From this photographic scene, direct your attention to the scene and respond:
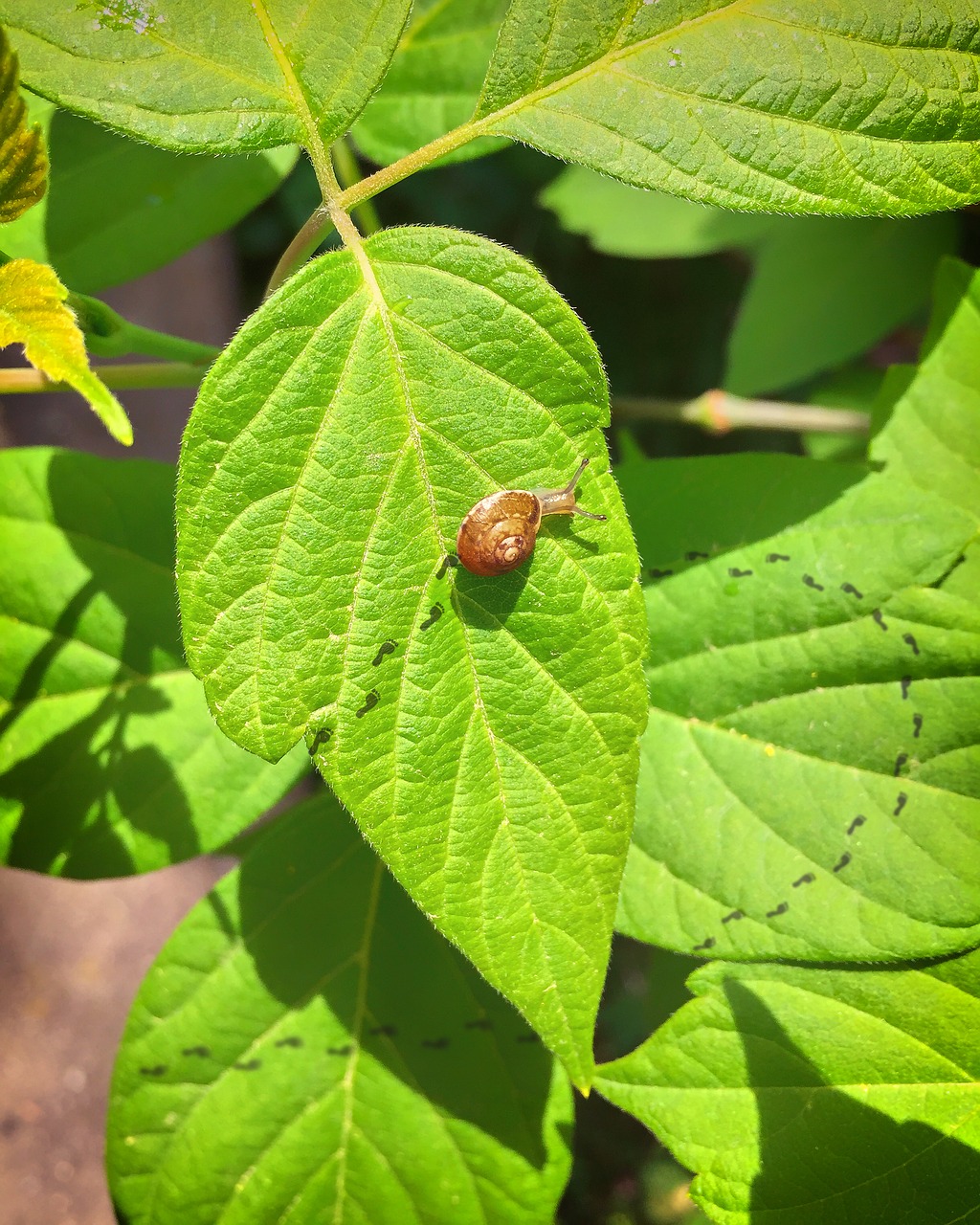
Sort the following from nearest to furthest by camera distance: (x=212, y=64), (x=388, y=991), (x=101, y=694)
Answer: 1. (x=212, y=64)
2. (x=101, y=694)
3. (x=388, y=991)

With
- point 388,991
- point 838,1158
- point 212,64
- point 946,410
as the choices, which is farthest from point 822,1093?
point 212,64

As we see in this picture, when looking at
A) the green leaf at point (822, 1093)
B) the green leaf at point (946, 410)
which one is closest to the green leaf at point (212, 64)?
the green leaf at point (946, 410)

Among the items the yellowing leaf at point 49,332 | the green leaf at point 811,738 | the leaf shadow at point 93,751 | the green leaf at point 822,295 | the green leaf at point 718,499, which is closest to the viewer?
the yellowing leaf at point 49,332

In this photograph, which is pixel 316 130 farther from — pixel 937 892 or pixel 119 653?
pixel 937 892

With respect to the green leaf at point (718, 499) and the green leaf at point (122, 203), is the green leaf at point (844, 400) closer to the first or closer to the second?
the green leaf at point (718, 499)

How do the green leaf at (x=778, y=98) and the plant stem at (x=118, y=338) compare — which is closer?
the green leaf at (x=778, y=98)

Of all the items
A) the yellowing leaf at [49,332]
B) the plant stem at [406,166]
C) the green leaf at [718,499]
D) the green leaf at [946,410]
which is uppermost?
the plant stem at [406,166]

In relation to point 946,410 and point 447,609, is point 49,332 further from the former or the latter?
point 946,410
